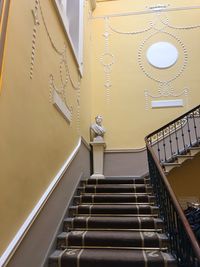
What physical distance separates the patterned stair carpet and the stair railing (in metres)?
0.17

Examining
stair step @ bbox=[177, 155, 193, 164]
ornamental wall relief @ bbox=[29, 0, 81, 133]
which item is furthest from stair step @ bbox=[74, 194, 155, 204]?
stair step @ bbox=[177, 155, 193, 164]

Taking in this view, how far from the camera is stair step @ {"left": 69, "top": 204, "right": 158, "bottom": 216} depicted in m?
4.27

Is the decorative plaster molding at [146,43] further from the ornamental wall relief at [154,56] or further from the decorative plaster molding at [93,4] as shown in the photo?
the decorative plaster molding at [93,4]

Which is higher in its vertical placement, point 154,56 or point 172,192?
point 154,56

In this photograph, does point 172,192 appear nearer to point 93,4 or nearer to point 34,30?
point 34,30

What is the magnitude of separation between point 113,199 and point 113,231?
906 millimetres

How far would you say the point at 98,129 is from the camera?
21.8 feet

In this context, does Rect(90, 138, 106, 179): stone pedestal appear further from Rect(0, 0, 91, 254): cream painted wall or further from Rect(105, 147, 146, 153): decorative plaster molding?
Rect(0, 0, 91, 254): cream painted wall

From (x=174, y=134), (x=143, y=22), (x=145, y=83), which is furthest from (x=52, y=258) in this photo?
(x=143, y=22)

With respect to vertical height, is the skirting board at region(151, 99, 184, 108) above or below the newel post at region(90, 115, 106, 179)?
above

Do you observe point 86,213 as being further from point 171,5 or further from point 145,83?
point 171,5

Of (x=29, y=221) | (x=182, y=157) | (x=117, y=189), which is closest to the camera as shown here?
(x=29, y=221)

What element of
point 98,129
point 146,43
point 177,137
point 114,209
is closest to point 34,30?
point 114,209

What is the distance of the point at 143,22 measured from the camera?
7.93m
